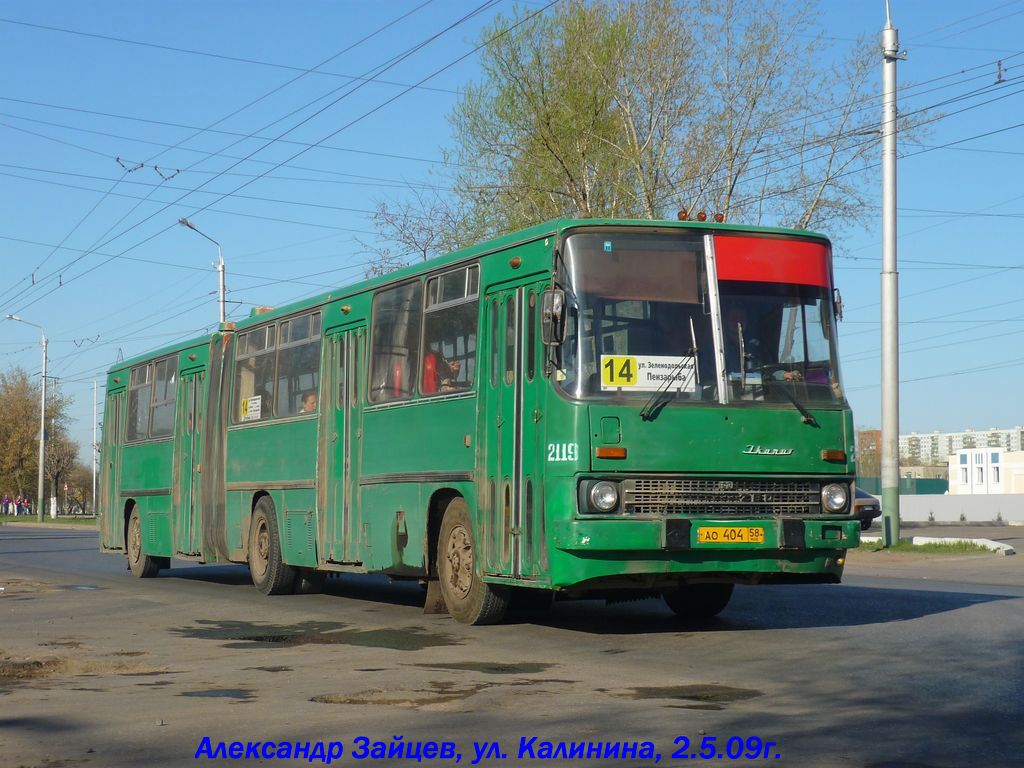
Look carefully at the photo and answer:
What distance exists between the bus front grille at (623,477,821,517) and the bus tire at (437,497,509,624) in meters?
1.99

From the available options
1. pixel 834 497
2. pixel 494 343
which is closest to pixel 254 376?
pixel 494 343

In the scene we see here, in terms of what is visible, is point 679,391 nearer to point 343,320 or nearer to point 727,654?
point 727,654

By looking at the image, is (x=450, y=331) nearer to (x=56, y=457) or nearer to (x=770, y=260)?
(x=770, y=260)

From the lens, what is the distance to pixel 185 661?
11.0m

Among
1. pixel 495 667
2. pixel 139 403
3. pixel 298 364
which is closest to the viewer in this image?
pixel 495 667

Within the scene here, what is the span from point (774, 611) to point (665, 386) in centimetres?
374

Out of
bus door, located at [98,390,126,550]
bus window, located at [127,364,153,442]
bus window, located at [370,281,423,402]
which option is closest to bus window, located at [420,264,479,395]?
bus window, located at [370,281,423,402]

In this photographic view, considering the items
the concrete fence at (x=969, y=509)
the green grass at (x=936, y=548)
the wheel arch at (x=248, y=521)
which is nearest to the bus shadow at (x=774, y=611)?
the wheel arch at (x=248, y=521)

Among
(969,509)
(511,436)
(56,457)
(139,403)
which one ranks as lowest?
(969,509)

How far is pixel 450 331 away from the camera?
13.6 m

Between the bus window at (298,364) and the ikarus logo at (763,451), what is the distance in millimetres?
6403

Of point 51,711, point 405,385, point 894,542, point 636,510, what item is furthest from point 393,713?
point 894,542

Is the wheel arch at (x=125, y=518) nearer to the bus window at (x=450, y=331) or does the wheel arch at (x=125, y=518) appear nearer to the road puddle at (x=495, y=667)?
the bus window at (x=450, y=331)

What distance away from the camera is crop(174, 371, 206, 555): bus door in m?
20.2
